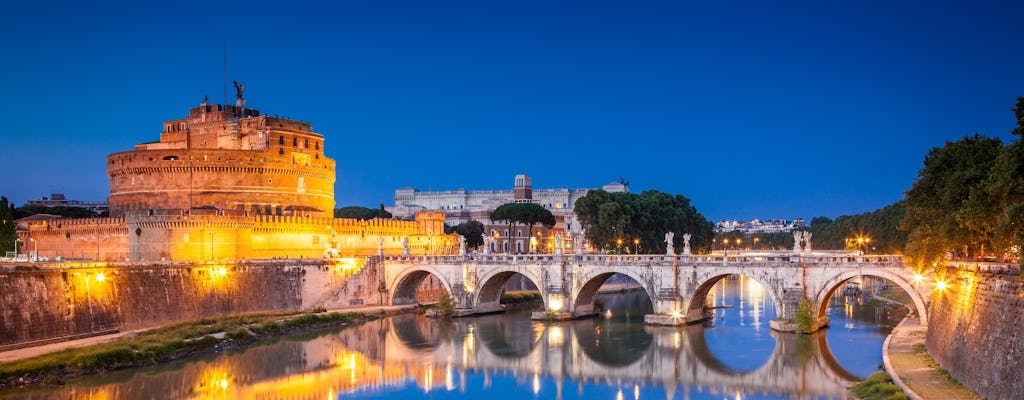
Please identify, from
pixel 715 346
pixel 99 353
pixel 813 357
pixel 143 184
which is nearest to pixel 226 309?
pixel 99 353

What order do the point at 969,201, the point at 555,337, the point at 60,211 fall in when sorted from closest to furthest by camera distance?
the point at 969,201
the point at 555,337
the point at 60,211

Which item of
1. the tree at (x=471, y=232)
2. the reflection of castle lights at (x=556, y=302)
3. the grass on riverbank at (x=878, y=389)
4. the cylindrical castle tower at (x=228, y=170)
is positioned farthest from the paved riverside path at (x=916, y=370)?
the tree at (x=471, y=232)

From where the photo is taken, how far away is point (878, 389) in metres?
28.2

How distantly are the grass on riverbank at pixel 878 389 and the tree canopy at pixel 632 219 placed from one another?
39277mm

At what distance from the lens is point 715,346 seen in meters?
42.5

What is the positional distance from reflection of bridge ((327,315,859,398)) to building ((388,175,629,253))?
1449 inches

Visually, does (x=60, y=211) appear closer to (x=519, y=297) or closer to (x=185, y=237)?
(x=185, y=237)

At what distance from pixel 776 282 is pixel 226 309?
97.0 feet

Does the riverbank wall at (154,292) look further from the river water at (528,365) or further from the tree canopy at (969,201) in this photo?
the tree canopy at (969,201)

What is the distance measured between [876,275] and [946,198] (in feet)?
32.4

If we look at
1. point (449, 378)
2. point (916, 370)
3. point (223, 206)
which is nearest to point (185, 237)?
point (223, 206)

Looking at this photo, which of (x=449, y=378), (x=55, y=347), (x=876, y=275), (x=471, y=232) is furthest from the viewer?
(x=471, y=232)

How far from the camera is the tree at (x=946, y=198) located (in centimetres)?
3102

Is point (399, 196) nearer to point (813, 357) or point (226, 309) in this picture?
point (226, 309)
